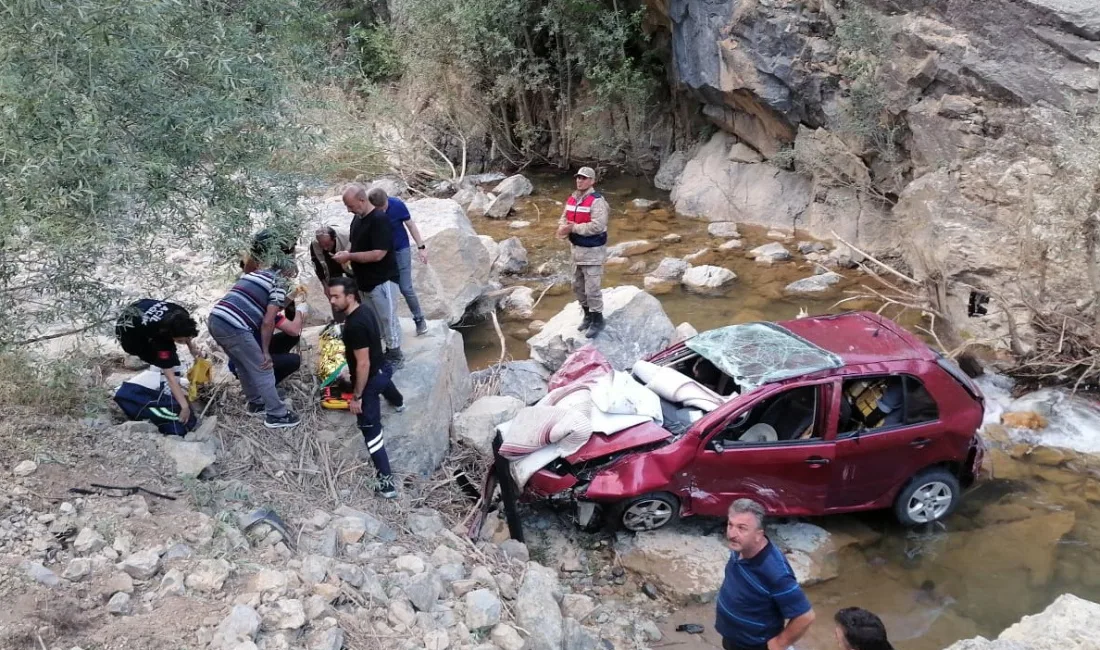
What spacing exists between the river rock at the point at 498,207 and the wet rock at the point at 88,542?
13089 mm

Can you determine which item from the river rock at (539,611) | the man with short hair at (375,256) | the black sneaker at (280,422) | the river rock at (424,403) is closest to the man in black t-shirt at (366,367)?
the river rock at (424,403)

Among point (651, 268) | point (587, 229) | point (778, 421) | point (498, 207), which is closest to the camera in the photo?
point (778, 421)

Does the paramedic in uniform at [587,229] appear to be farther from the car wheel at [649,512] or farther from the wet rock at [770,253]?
the wet rock at [770,253]

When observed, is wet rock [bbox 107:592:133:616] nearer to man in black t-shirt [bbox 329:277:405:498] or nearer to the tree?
the tree

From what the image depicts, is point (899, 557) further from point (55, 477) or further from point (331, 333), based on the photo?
point (55, 477)

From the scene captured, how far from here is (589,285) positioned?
8.85m

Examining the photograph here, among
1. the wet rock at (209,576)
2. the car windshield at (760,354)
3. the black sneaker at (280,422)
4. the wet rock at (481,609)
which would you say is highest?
the wet rock at (209,576)

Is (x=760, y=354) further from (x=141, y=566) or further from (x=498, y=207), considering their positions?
(x=498, y=207)

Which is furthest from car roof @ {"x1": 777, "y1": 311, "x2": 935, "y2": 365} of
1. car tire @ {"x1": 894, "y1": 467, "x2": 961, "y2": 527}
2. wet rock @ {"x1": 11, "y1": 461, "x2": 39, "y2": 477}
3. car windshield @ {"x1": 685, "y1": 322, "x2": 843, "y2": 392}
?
wet rock @ {"x1": 11, "y1": 461, "x2": 39, "y2": 477}

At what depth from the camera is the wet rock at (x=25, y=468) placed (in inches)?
196

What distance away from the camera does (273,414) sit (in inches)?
254

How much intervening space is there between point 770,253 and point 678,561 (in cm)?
864

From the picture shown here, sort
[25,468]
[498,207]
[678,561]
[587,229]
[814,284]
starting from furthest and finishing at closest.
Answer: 1. [498,207]
2. [814,284]
3. [587,229]
4. [678,561]
5. [25,468]

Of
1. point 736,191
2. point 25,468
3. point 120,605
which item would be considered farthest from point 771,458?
point 736,191
